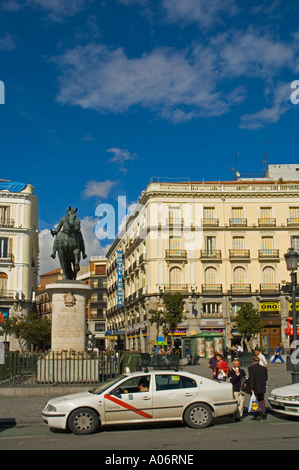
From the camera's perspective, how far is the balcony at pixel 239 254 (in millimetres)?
50875

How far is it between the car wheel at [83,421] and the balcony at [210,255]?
133ft

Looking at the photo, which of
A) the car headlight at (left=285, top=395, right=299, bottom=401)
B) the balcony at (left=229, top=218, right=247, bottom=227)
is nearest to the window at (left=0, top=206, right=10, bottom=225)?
the balcony at (left=229, top=218, right=247, bottom=227)

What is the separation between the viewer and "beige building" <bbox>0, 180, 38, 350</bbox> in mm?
50031

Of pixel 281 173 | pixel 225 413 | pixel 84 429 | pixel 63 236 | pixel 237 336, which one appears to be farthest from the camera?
pixel 281 173

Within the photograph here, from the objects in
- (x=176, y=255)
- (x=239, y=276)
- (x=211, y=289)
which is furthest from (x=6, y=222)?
(x=239, y=276)

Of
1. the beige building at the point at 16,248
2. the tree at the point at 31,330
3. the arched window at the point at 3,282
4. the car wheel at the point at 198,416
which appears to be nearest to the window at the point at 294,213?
the tree at the point at 31,330

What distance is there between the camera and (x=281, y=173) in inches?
2368

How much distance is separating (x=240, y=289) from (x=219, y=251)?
4234 millimetres

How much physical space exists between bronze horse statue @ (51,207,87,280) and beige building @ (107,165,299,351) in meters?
31.8

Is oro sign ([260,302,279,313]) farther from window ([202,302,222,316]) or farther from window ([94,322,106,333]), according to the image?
window ([94,322,106,333])
